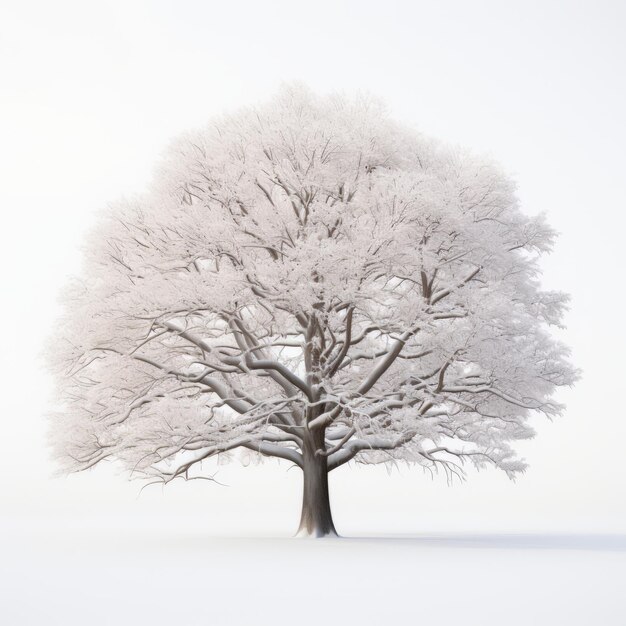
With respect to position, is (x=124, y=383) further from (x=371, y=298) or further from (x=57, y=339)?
(x=371, y=298)

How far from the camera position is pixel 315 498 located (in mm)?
20938

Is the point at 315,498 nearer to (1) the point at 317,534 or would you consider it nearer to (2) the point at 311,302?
(1) the point at 317,534

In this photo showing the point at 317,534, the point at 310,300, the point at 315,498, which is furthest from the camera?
the point at 315,498

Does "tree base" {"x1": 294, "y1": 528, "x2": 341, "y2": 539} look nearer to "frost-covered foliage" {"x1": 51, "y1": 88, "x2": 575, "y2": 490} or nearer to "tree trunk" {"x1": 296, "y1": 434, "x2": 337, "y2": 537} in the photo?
"tree trunk" {"x1": 296, "y1": 434, "x2": 337, "y2": 537}

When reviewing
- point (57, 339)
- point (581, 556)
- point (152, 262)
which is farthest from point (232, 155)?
point (581, 556)

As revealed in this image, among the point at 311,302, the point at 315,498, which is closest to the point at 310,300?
the point at 311,302

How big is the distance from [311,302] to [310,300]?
2.1 inches

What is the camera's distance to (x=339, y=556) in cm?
1562

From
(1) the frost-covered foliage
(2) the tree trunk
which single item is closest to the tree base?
(2) the tree trunk

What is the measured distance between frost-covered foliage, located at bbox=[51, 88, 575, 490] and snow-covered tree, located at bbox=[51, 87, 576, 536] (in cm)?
5

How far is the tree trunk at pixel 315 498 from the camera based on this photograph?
67.9 ft

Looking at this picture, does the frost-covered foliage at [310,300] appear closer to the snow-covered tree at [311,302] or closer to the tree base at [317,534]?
the snow-covered tree at [311,302]

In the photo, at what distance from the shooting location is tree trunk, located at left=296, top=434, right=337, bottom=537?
20.7 m

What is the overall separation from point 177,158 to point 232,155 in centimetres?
145
